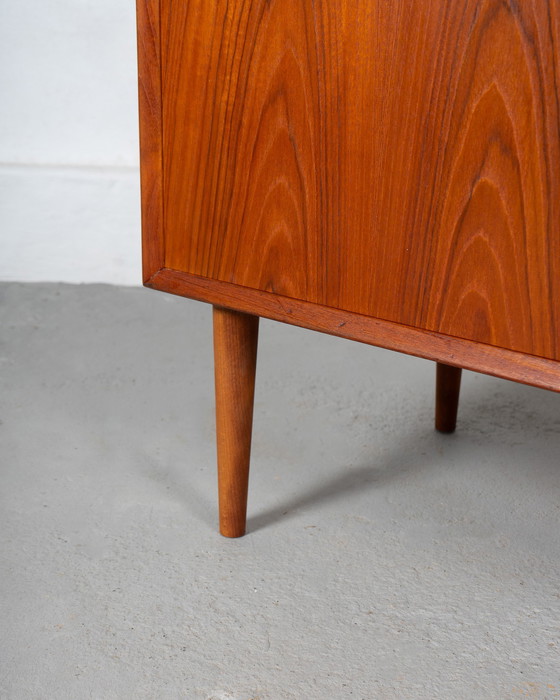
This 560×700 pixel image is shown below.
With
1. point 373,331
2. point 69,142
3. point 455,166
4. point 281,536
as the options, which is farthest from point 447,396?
point 69,142

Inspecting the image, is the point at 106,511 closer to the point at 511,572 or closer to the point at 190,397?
the point at 190,397

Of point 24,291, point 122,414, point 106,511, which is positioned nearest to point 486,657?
point 106,511

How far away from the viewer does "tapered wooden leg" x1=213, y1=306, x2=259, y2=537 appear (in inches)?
40.1

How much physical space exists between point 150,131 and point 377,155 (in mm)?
288

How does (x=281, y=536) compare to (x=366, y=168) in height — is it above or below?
below

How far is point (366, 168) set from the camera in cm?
78

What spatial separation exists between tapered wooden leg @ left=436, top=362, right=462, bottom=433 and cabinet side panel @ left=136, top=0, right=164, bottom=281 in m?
0.54

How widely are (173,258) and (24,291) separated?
4.13ft

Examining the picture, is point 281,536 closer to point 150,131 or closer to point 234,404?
point 234,404

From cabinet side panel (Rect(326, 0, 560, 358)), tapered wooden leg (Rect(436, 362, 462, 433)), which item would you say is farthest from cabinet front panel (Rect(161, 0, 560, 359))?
tapered wooden leg (Rect(436, 362, 462, 433))

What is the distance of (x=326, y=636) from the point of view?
0.91m

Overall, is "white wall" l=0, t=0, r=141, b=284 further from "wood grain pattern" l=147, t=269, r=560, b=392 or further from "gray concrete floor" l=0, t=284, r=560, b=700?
"wood grain pattern" l=147, t=269, r=560, b=392

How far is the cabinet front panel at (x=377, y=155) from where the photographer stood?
691 millimetres

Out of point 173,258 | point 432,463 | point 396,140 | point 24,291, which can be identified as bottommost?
point 24,291
